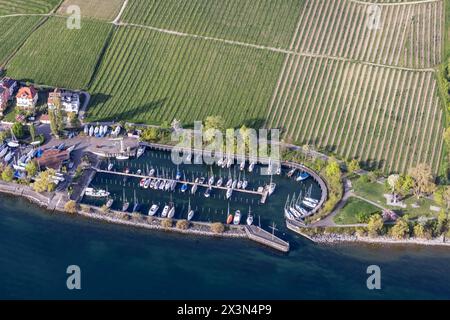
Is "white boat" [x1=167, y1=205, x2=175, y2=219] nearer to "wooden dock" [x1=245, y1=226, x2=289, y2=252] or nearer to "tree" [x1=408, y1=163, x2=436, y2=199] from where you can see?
"wooden dock" [x1=245, y1=226, x2=289, y2=252]

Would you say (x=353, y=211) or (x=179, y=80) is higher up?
(x=179, y=80)

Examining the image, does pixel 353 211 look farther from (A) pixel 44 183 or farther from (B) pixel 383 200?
(A) pixel 44 183

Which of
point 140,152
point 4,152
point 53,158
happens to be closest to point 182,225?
point 140,152

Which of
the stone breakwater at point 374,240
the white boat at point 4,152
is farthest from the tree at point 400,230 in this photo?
the white boat at point 4,152

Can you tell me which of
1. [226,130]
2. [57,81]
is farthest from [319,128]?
[57,81]

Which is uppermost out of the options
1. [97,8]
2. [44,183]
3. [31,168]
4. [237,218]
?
[97,8]

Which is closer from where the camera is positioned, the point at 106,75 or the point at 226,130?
the point at 226,130

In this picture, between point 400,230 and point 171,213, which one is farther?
point 171,213

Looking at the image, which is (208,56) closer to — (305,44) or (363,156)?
(305,44)
